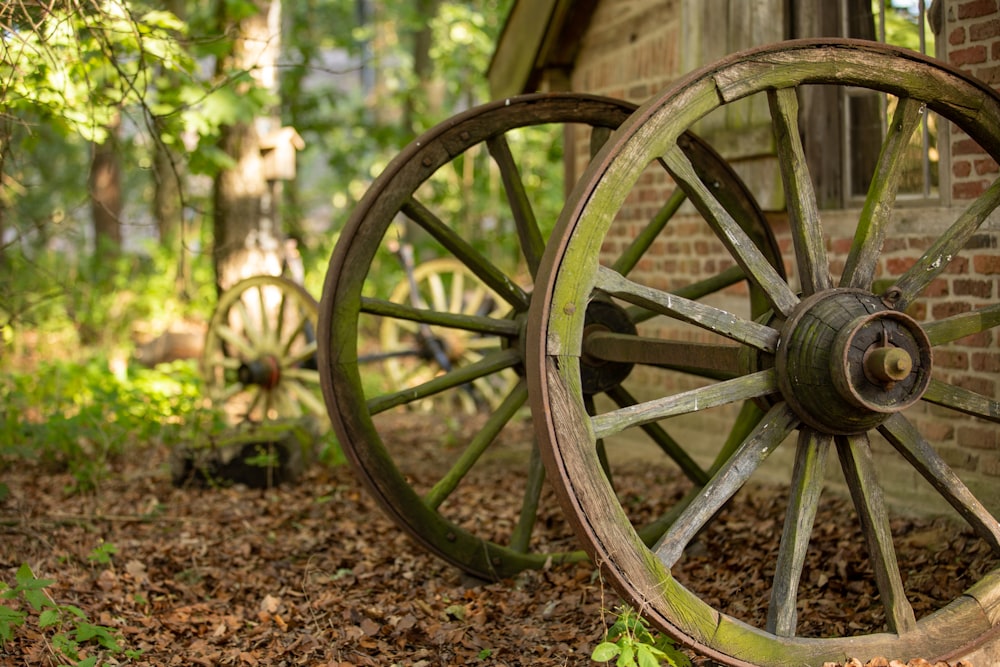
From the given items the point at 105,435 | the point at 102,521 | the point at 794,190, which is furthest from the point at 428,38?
the point at 794,190

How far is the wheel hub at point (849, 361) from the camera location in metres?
2.89

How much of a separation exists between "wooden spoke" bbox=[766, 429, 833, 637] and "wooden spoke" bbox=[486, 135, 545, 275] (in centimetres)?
157

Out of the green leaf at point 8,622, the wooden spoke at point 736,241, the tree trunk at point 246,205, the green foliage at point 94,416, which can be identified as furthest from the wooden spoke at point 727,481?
the tree trunk at point 246,205

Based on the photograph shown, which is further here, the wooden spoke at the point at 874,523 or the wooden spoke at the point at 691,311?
the wooden spoke at the point at 874,523

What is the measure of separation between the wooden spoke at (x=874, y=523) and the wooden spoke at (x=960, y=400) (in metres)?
0.26

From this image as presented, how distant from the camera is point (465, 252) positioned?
4234mm

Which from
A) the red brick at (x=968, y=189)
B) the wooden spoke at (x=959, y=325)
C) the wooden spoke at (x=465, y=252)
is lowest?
the wooden spoke at (x=959, y=325)

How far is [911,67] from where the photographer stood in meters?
3.06

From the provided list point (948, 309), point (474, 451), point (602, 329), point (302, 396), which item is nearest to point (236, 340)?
point (302, 396)

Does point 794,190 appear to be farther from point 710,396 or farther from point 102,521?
point 102,521

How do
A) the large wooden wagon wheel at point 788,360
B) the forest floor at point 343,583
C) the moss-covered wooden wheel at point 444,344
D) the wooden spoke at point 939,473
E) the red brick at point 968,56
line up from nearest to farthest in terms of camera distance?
the large wooden wagon wheel at point 788,360
the wooden spoke at point 939,473
the forest floor at point 343,583
the red brick at point 968,56
the moss-covered wooden wheel at point 444,344

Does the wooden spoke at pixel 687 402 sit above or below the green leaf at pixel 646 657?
above

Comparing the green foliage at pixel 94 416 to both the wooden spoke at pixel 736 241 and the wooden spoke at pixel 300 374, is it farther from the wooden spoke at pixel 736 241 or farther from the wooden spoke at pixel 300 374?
the wooden spoke at pixel 736 241

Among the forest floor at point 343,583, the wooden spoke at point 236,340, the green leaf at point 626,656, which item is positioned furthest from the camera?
the wooden spoke at point 236,340
